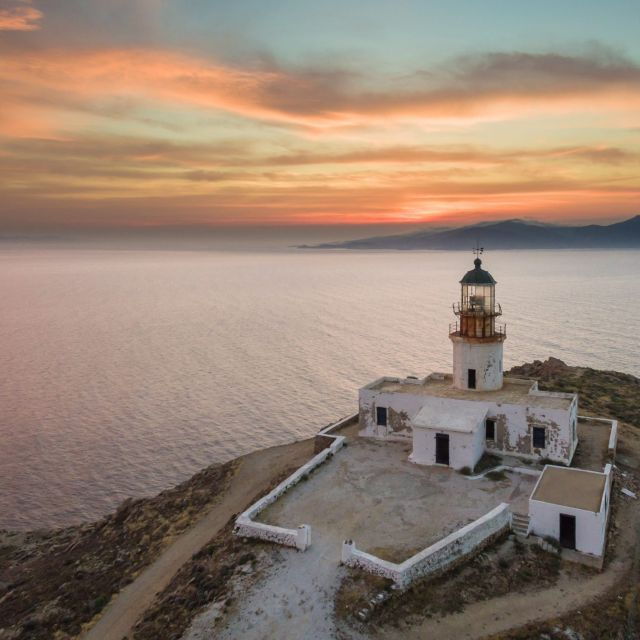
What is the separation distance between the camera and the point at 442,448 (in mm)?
22547

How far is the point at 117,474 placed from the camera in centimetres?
3378

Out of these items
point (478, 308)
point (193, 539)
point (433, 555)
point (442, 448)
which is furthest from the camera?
point (478, 308)

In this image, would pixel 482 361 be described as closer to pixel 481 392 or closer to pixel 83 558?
pixel 481 392

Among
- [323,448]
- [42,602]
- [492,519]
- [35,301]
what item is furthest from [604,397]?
[35,301]

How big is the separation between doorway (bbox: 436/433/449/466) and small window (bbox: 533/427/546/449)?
3.79 metres

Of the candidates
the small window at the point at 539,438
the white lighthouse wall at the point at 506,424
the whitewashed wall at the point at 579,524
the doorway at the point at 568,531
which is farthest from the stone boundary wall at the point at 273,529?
the small window at the point at 539,438

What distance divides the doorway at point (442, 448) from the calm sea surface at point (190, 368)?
56.0ft

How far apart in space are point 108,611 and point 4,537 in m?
12.8

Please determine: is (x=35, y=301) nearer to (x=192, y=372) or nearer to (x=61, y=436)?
(x=192, y=372)

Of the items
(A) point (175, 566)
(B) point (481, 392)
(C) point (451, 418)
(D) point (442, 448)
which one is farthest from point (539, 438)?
(A) point (175, 566)

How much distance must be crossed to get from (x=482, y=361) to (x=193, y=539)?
1463cm

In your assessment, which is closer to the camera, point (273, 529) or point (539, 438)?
point (273, 529)

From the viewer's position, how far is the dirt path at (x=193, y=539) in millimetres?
17219

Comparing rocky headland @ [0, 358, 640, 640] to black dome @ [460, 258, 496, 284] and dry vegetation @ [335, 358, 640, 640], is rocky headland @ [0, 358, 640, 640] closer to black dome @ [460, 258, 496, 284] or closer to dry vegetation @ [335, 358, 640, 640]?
dry vegetation @ [335, 358, 640, 640]
